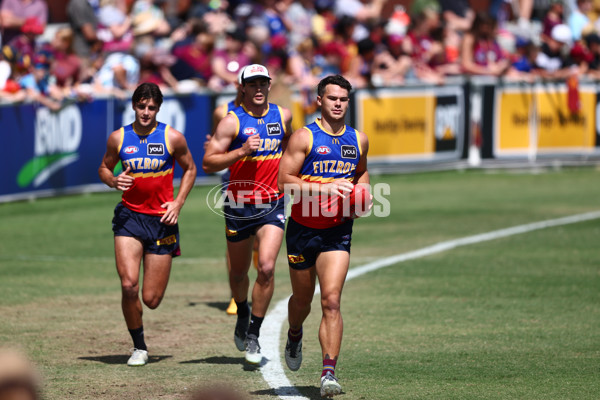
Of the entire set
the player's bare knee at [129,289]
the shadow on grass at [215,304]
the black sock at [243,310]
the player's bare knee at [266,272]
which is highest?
the player's bare knee at [266,272]

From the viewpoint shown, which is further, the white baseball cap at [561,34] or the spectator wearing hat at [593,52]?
the white baseball cap at [561,34]

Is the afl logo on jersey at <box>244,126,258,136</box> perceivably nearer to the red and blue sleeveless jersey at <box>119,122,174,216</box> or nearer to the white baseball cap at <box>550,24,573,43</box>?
the red and blue sleeveless jersey at <box>119,122,174,216</box>

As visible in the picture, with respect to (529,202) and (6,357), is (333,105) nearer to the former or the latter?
(6,357)

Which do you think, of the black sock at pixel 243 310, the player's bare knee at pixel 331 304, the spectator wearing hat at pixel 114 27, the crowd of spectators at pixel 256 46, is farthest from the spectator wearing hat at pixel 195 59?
the player's bare knee at pixel 331 304

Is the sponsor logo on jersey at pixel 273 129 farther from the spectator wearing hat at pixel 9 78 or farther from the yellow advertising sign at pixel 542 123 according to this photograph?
the yellow advertising sign at pixel 542 123

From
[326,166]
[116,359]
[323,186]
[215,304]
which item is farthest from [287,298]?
[323,186]

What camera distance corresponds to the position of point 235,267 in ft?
30.0

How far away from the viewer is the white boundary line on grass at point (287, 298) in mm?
7758

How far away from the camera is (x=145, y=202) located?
8.61 meters

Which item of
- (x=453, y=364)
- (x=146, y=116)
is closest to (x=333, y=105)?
(x=146, y=116)

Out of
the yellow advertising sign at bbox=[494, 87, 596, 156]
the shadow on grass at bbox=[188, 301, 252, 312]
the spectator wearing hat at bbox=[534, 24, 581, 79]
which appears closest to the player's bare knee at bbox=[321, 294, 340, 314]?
the shadow on grass at bbox=[188, 301, 252, 312]

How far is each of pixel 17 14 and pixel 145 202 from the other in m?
12.2

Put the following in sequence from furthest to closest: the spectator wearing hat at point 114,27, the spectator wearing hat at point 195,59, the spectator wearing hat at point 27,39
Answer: the spectator wearing hat at point 195,59 → the spectator wearing hat at point 114,27 → the spectator wearing hat at point 27,39

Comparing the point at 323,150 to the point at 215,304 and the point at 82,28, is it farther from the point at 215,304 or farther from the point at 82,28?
the point at 82,28
